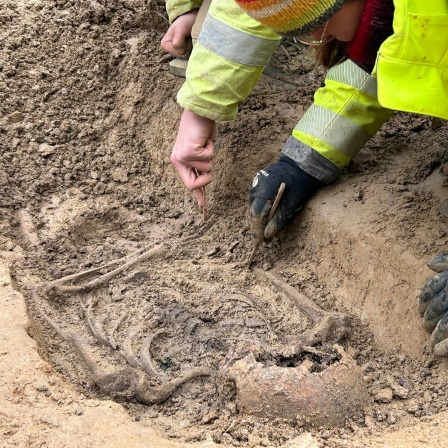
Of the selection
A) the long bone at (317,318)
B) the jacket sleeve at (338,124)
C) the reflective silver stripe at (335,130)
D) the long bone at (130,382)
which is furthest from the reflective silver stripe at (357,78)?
the long bone at (130,382)

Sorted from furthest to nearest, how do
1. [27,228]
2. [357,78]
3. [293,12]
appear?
[27,228], [357,78], [293,12]

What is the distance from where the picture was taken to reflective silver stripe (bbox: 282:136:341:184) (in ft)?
8.46

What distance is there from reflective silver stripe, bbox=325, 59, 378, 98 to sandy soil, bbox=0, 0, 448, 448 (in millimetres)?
312

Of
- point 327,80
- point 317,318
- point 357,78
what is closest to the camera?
point 317,318

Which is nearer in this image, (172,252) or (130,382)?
(130,382)

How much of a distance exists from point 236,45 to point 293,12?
650mm

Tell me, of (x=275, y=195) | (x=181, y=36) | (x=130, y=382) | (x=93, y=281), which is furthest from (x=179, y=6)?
(x=130, y=382)

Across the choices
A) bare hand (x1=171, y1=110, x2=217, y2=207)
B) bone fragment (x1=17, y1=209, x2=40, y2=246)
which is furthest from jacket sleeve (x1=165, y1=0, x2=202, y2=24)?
bone fragment (x1=17, y1=209, x2=40, y2=246)

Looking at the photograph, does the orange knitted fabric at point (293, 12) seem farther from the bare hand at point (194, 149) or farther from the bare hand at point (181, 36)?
the bare hand at point (181, 36)

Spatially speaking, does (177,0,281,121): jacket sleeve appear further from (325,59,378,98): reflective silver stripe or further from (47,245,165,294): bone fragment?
(47,245,165,294): bone fragment

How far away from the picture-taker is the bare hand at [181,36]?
3059 millimetres

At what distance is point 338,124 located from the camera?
2.58 m

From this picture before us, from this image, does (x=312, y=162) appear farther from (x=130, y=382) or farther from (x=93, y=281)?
(x=130, y=382)

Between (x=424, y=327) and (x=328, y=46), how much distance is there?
2.95ft
